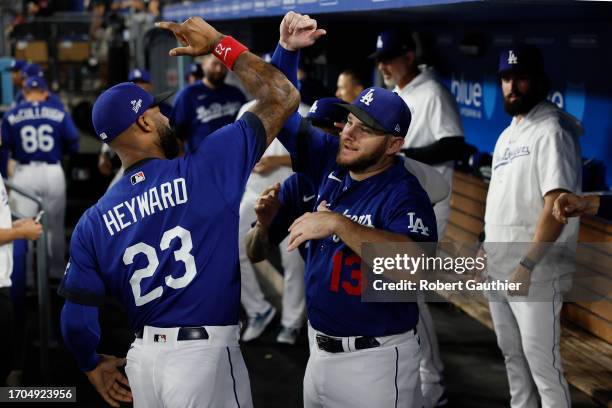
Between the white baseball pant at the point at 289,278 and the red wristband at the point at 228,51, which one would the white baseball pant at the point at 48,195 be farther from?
the red wristband at the point at 228,51

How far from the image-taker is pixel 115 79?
1396 centimetres

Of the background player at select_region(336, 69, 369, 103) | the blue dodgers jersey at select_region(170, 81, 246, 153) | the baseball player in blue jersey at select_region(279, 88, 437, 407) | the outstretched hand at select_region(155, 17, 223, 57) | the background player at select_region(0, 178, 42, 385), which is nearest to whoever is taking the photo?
the outstretched hand at select_region(155, 17, 223, 57)

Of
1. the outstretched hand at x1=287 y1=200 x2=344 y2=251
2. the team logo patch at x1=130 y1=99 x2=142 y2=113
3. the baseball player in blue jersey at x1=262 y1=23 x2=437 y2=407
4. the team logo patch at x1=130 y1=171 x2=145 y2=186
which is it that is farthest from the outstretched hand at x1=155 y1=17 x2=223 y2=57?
the outstretched hand at x1=287 y1=200 x2=344 y2=251

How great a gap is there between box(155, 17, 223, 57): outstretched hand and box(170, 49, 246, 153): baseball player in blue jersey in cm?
405

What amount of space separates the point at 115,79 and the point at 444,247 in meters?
9.12

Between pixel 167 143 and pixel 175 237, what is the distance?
39 centimetres

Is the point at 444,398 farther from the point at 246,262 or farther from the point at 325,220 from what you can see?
the point at 325,220

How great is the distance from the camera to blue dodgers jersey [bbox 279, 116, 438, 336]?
2887 millimetres

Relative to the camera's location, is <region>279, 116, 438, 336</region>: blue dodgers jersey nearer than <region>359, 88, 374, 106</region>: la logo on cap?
Yes

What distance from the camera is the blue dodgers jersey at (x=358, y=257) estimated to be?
2.89 meters

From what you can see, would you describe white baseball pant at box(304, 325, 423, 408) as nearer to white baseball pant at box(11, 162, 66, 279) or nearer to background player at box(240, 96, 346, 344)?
background player at box(240, 96, 346, 344)

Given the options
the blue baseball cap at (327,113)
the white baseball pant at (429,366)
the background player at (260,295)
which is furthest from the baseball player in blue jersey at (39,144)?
the blue baseball cap at (327,113)

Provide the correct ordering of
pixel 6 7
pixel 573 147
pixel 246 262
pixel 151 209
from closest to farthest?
pixel 151 209, pixel 573 147, pixel 246 262, pixel 6 7

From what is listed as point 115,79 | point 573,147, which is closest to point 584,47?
point 573,147
